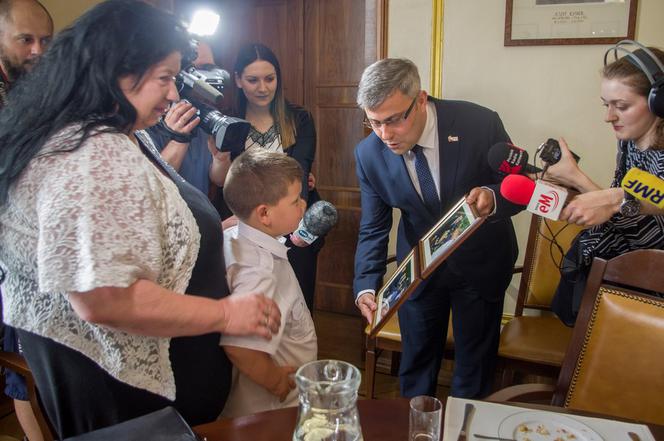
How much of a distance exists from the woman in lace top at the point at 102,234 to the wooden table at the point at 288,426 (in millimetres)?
138

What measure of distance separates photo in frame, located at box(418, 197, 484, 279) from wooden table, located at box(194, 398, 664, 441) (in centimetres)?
41

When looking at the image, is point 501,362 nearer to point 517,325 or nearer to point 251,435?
point 517,325

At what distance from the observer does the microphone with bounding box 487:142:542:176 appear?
60.9 inches

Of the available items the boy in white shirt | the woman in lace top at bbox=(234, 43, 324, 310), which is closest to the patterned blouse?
the boy in white shirt

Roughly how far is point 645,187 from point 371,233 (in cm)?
89

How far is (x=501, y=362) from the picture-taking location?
6.63 feet

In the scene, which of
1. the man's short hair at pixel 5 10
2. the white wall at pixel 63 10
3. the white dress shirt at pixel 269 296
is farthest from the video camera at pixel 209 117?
the white wall at pixel 63 10

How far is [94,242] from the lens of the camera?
812 mm

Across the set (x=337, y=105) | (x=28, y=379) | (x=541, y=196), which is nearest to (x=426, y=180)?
(x=541, y=196)

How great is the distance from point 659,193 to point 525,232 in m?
1.25

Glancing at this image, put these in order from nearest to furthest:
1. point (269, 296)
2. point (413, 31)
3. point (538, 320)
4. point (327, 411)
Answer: point (327, 411)
point (269, 296)
point (538, 320)
point (413, 31)

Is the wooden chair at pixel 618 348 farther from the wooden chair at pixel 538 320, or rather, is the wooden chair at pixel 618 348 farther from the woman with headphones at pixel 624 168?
the wooden chair at pixel 538 320

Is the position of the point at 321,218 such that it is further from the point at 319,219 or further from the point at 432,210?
the point at 432,210

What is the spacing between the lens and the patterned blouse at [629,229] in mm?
1530
